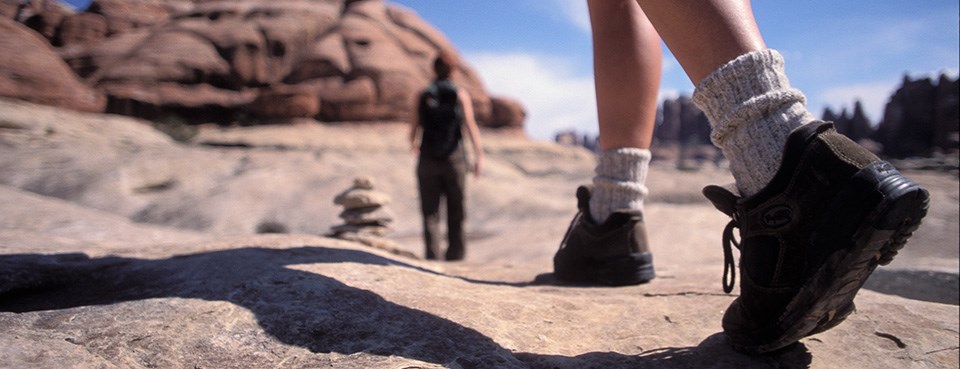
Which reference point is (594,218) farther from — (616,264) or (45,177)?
(45,177)

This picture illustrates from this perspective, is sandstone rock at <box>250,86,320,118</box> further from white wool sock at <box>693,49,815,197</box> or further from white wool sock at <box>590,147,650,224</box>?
white wool sock at <box>693,49,815,197</box>

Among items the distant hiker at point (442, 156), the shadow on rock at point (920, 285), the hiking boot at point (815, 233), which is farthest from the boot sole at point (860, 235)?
the distant hiker at point (442, 156)

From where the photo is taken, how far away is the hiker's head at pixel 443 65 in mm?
3916

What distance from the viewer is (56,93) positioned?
14.4 m

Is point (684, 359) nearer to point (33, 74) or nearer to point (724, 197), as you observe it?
point (724, 197)

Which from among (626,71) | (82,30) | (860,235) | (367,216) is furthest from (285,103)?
(860,235)

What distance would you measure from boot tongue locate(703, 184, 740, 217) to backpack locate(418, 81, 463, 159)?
291cm

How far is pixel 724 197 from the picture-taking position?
3.13 ft

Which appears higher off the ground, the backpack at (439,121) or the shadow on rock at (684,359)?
the backpack at (439,121)

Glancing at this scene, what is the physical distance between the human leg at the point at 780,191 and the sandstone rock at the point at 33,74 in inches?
664

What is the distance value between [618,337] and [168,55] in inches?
964

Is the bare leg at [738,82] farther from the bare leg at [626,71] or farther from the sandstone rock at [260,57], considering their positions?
the sandstone rock at [260,57]

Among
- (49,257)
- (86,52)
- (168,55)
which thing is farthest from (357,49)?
(49,257)

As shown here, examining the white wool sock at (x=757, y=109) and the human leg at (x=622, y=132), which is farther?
the human leg at (x=622, y=132)
